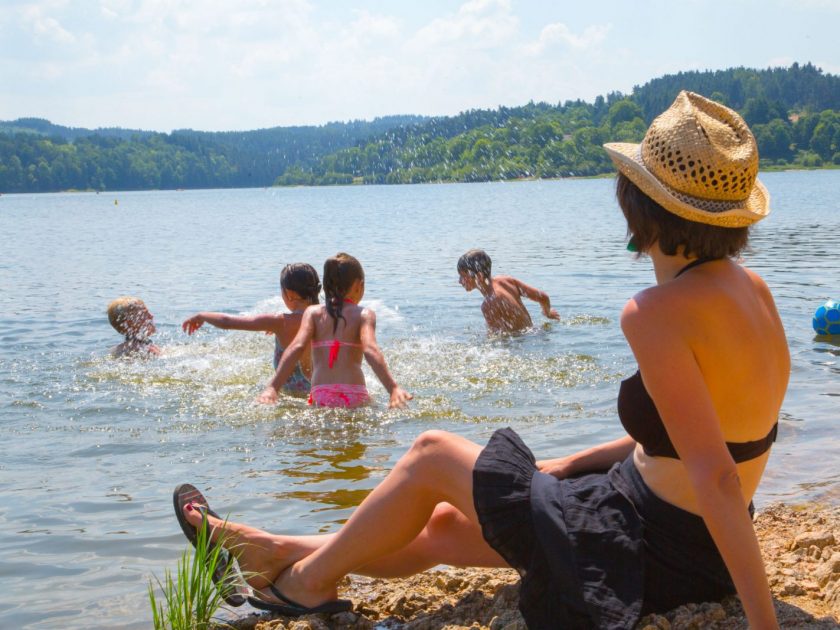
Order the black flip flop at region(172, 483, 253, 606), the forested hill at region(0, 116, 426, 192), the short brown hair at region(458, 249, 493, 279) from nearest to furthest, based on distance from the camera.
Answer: the black flip flop at region(172, 483, 253, 606) → the short brown hair at region(458, 249, 493, 279) → the forested hill at region(0, 116, 426, 192)

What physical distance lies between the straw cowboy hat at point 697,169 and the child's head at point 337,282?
5.05 metres

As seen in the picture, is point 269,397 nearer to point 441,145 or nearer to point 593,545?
point 593,545

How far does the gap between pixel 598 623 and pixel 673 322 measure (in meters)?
0.96

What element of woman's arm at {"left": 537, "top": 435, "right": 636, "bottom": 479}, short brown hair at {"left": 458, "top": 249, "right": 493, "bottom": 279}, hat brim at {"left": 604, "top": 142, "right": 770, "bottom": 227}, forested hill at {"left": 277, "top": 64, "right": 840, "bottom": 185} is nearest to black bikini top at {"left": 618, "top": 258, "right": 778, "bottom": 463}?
hat brim at {"left": 604, "top": 142, "right": 770, "bottom": 227}

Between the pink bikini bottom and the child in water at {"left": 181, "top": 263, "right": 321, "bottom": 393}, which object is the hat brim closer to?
the pink bikini bottom

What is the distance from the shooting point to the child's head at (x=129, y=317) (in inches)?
435

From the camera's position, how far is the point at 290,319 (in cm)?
916

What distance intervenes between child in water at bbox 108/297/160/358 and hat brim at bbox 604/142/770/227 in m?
8.96

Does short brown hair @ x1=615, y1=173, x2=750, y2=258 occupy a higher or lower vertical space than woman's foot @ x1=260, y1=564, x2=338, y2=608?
higher

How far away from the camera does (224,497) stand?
20.3 feet

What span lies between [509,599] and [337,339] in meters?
4.34

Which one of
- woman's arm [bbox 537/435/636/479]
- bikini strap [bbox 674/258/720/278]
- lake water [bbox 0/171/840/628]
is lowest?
lake water [bbox 0/171/840/628]

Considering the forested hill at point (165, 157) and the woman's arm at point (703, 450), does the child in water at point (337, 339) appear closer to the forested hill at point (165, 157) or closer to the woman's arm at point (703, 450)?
the woman's arm at point (703, 450)

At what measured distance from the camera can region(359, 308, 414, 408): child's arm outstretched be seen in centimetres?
688
